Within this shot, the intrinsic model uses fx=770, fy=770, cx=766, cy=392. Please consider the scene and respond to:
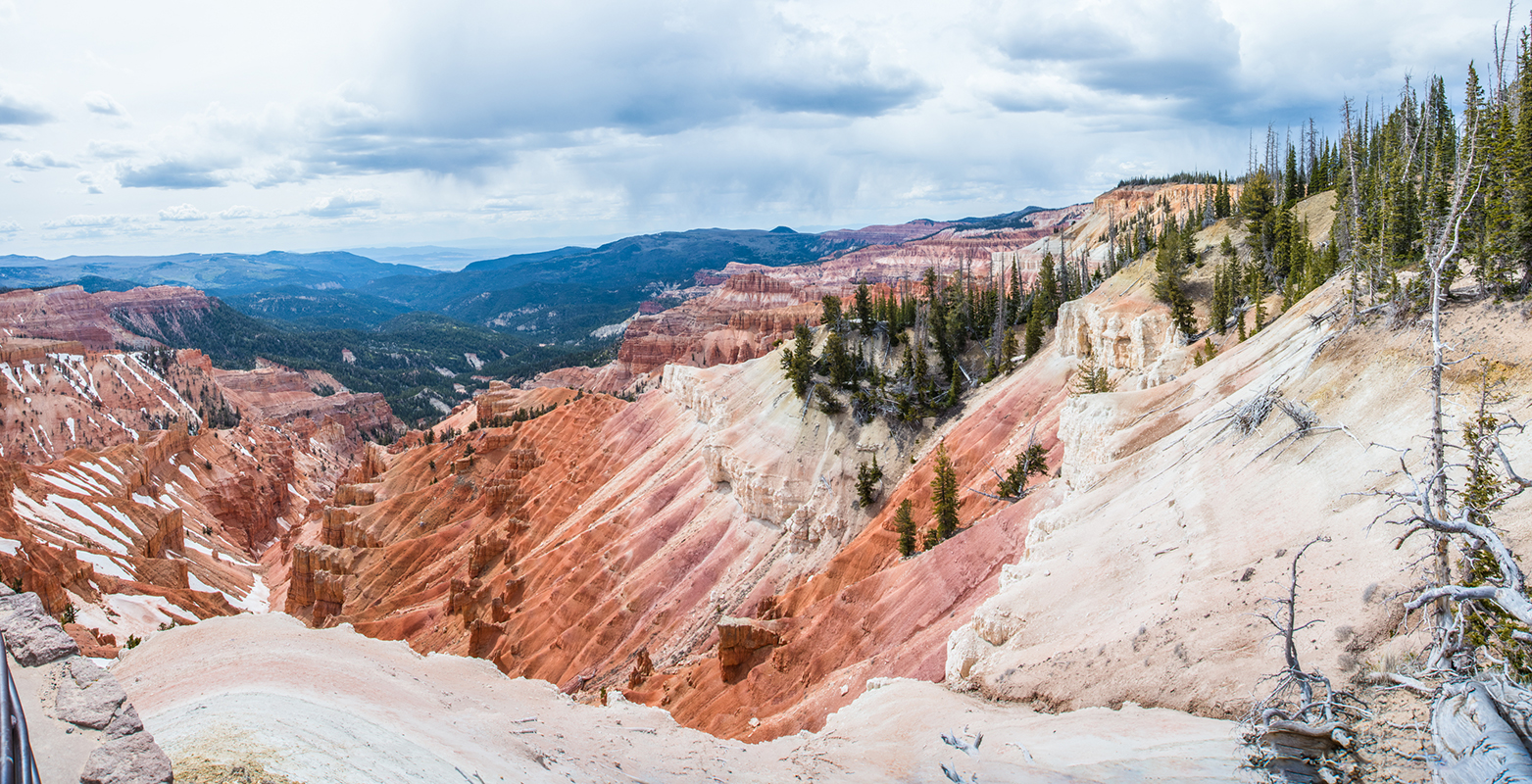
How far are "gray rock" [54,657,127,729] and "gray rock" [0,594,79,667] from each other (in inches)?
10.9

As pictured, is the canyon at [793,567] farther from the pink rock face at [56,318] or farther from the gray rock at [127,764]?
the pink rock face at [56,318]

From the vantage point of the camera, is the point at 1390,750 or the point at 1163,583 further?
the point at 1163,583

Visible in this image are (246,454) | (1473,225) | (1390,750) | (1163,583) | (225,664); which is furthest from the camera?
(246,454)

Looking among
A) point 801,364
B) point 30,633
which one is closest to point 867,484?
point 801,364

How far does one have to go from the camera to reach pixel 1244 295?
42.7 metres

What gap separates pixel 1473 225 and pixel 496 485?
6441 cm

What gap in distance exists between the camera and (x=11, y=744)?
4836 millimetres

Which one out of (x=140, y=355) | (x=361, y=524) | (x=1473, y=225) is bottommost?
(x=361, y=524)

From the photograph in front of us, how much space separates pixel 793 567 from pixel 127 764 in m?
38.1

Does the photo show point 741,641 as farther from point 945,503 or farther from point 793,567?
point 793,567

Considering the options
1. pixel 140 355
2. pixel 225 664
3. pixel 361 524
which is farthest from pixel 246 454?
pixel 225 664

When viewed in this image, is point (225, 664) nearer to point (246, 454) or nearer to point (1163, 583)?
point (1163, 583)

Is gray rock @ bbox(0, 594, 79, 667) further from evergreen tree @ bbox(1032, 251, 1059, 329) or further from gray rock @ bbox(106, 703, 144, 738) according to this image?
evergreen tree @ bbox(1032, 251, 1059, 329)

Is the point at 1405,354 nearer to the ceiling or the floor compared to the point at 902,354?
nearer to the ceiling
